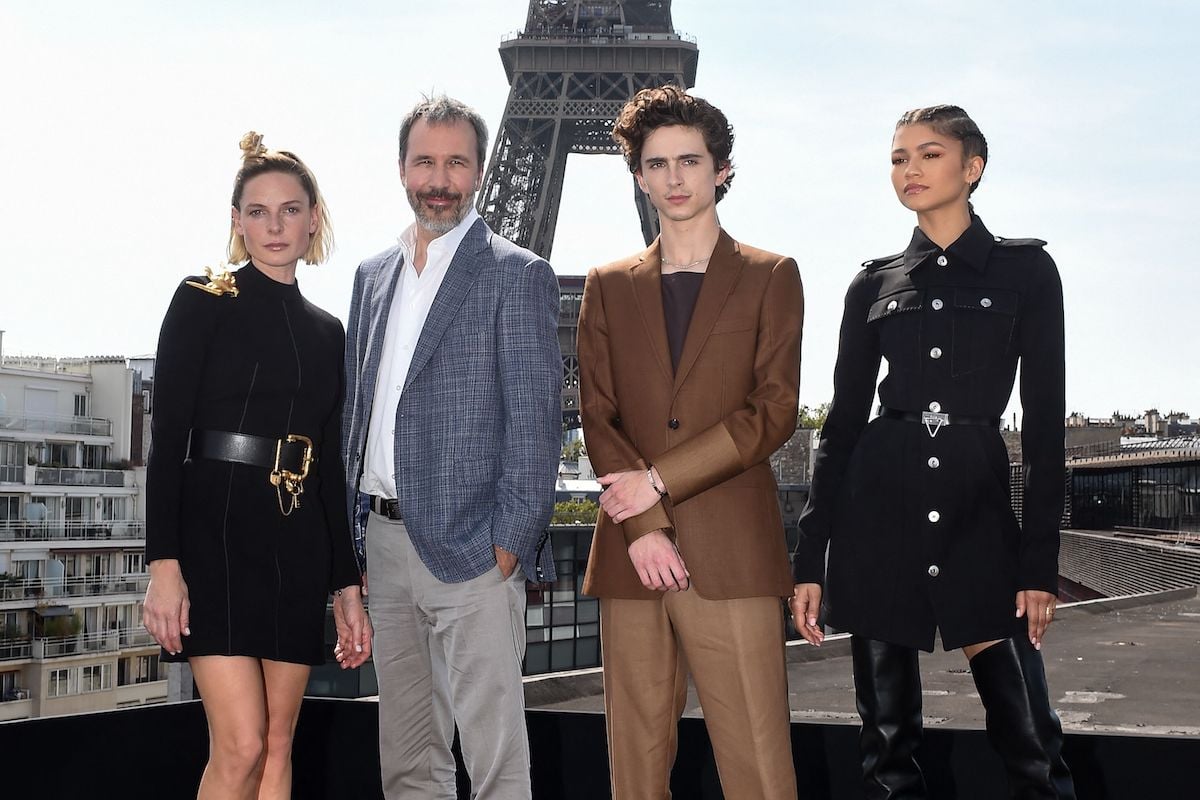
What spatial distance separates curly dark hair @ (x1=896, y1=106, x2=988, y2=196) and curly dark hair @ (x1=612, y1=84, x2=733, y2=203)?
18.4 inches

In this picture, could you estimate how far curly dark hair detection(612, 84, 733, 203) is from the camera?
317 cm

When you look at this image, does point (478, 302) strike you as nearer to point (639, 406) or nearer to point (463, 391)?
point (463, 391)

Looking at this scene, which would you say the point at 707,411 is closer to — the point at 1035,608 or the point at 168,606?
the point at 1035,608

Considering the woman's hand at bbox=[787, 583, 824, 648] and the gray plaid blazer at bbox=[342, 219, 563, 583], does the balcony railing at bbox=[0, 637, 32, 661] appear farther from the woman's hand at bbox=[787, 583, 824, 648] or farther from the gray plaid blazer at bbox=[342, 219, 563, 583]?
the woman's hand at bbox=[787, 583, 824, 648]

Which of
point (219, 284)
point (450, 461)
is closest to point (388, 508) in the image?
point (450, 461)

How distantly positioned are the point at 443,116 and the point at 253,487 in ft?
3.59

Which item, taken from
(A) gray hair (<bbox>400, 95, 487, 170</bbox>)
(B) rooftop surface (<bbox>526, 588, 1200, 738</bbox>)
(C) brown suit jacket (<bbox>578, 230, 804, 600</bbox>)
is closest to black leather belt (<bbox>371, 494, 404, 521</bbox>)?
(C) brown suit jacket (<bbox>578, 230, 804, 600</bbox>)

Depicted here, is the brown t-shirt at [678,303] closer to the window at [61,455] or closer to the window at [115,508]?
the window at [61,455]

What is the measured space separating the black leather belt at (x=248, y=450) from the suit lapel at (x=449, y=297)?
0.34 metres

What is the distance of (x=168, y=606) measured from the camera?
2988mm

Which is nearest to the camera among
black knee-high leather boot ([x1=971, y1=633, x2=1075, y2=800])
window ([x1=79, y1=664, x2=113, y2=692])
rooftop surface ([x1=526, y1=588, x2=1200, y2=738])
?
black knee-high leather boot ([x1=971, y1=633, x2=1075, y2=800])

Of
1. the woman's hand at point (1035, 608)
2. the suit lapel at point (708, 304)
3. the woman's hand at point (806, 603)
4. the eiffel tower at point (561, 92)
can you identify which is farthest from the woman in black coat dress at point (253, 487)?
the eiffel tower at point (561, 92)

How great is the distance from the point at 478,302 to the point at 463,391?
253 millimetres

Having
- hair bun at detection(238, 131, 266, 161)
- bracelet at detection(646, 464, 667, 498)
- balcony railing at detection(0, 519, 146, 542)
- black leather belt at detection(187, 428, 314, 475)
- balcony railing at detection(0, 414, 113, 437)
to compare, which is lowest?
balcony railing at detection(0, 519, 146, 542)
